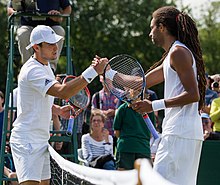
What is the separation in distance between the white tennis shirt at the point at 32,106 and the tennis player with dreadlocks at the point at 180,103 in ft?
4.17

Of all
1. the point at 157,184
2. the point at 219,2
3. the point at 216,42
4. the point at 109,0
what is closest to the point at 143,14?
the point at 109,0

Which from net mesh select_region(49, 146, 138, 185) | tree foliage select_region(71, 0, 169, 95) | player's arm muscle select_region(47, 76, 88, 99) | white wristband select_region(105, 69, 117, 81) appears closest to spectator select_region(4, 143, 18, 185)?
net mesh select_region(49, 146, 138, 185)

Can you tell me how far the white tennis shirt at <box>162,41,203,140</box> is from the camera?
580 cm

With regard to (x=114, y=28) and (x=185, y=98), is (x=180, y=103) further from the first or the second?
(x=114, y=28)

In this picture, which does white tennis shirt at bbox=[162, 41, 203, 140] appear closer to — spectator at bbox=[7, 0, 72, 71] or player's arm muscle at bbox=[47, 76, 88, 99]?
player's arm muscle at bbox=[47, 76, 88, 99]

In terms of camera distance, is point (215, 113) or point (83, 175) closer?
point (83, 175)

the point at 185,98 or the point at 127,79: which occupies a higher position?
the point at 127,79

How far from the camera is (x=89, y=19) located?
42719 mm

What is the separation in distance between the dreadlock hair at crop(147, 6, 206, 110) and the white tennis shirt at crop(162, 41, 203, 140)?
10 centimetres

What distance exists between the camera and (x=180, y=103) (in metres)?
5.76

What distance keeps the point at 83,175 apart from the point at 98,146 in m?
5.87

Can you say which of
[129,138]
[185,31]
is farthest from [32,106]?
[129,138]

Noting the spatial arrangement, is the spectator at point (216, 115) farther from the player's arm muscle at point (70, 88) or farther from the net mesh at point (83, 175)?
the player's arm muscle at point (70, 88)

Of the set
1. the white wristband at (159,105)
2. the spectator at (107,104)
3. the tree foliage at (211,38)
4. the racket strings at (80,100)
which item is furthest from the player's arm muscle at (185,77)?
the tree foliage at (211,38)
